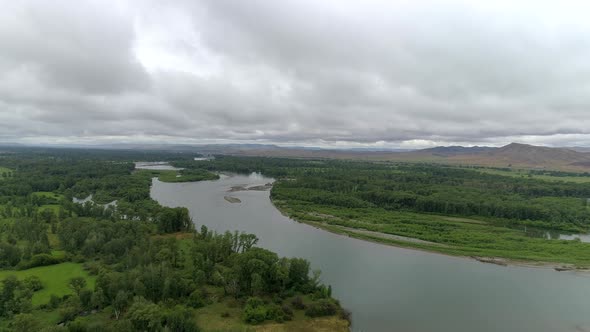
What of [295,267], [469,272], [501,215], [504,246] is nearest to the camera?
[295,267]

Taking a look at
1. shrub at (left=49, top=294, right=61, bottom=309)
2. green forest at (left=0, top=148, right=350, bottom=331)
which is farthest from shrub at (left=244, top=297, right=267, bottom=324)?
shrub at (left=49, top=294, right=61, bottom=309)

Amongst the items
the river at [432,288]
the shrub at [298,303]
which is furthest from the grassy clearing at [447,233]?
the shrub at [298,303]

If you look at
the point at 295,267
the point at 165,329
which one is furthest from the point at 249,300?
the point at 165,329

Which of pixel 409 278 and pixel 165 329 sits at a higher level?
pixel 165 329

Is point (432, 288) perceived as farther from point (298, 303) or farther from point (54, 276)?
point (54, 276)

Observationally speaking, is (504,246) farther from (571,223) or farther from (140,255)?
(140,255)

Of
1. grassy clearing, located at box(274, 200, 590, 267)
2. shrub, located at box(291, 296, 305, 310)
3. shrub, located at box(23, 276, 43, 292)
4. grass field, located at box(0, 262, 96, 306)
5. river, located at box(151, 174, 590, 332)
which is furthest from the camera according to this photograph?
grassy clearing, located at box(274, 200, 590, 267)

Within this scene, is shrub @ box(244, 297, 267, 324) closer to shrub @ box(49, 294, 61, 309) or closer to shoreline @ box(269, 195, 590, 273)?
shrub @ box(49, 294, 61, 309)
